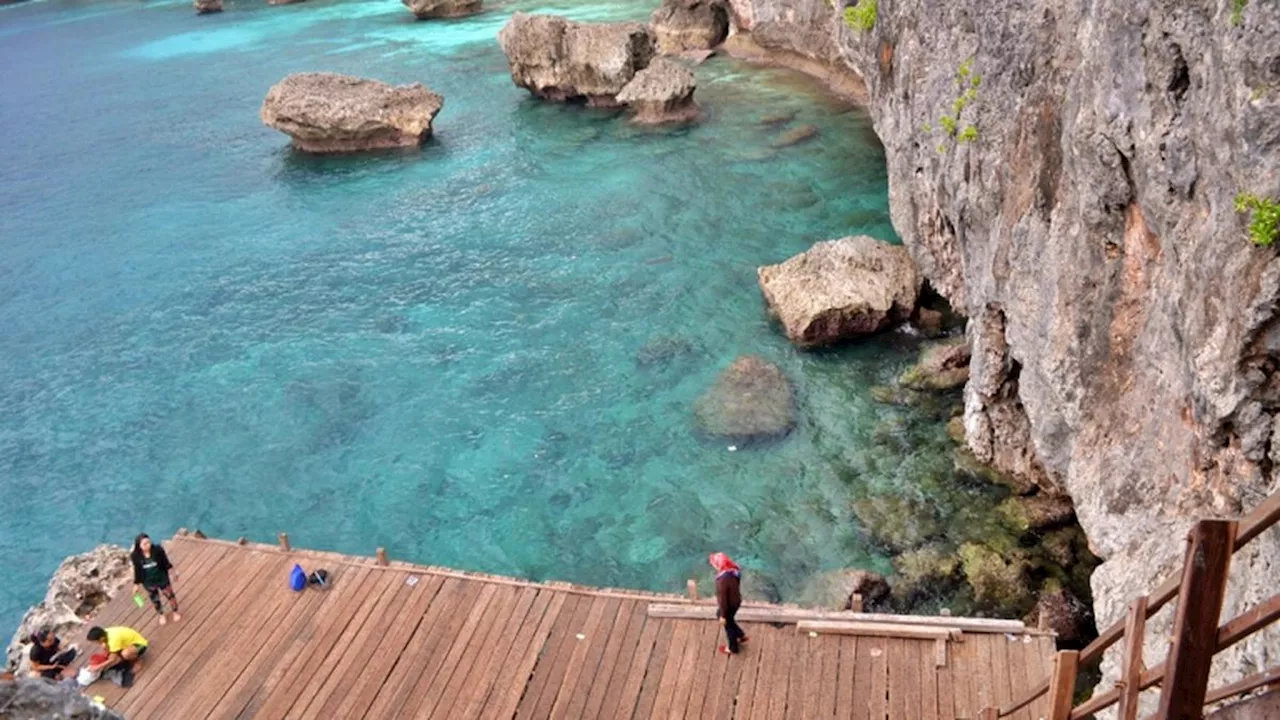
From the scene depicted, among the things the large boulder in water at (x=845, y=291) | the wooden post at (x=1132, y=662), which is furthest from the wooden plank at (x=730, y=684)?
the large boulder in water at (x=845, y=291)

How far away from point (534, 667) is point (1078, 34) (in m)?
12.3

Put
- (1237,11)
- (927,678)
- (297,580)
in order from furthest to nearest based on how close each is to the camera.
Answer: (297,580)
(927,678)
(1237,11)

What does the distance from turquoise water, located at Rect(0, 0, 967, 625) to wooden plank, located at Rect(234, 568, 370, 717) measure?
538cm

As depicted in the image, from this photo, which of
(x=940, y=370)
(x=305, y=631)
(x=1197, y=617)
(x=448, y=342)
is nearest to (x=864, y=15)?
(x=940, y=370)

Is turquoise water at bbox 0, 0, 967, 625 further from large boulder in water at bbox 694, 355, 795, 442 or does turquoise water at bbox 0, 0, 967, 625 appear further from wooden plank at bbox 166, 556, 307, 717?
Answer: wooden plank at bbox 166, 556, 307, 717

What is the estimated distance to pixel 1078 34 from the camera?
13914 millimetres

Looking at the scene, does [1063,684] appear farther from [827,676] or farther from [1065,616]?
[1065,616]

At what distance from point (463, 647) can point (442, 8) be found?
61.2 m

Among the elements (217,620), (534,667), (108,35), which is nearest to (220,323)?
(217,620)

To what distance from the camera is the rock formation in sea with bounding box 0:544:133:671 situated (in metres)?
15.6

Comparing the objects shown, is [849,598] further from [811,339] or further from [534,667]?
[811,339]

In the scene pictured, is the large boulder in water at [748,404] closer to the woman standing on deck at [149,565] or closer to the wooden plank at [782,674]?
the wooden plank at [782,674]

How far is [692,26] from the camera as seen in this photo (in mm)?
53062

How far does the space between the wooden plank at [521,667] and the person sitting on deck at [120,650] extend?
18.0 feet
